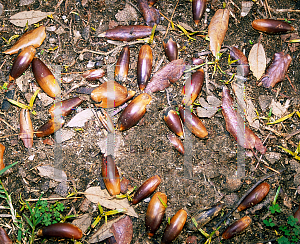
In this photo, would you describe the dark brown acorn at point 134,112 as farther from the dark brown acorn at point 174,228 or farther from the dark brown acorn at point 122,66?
the dark brown acorn at point 174,228

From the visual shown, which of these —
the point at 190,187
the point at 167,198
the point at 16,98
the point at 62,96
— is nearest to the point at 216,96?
the point at 190,187

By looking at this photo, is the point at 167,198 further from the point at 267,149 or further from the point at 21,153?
the point at 21,153

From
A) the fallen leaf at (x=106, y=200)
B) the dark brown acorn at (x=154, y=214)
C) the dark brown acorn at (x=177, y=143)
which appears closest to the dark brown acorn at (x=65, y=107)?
the fallen leaf at (x=106, y=200)

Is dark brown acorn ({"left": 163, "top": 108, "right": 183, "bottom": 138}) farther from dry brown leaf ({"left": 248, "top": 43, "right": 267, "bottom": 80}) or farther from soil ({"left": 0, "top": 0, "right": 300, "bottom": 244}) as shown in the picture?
dry brown leaf ({"left": 248, "top": 43, "right": 267, "bottom": 80})

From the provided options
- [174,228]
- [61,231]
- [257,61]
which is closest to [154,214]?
[174,228]

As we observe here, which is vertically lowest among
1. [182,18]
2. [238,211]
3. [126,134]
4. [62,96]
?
[238,211]

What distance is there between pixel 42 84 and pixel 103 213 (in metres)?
1.05

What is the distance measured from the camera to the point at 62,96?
1.90 m

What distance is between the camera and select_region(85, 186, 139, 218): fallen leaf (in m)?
1.83

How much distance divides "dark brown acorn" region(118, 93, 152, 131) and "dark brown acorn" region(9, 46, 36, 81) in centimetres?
82

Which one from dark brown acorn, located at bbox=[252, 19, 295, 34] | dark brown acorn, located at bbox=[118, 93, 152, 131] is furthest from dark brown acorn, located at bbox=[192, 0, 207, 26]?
dark brown acorn, located at bbox=[118, 93, 152, 131]

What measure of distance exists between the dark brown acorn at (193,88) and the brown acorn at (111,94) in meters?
0.40

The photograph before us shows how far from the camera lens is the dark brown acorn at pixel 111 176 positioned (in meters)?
1.81

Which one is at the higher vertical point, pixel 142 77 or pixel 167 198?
pixel 142 77
